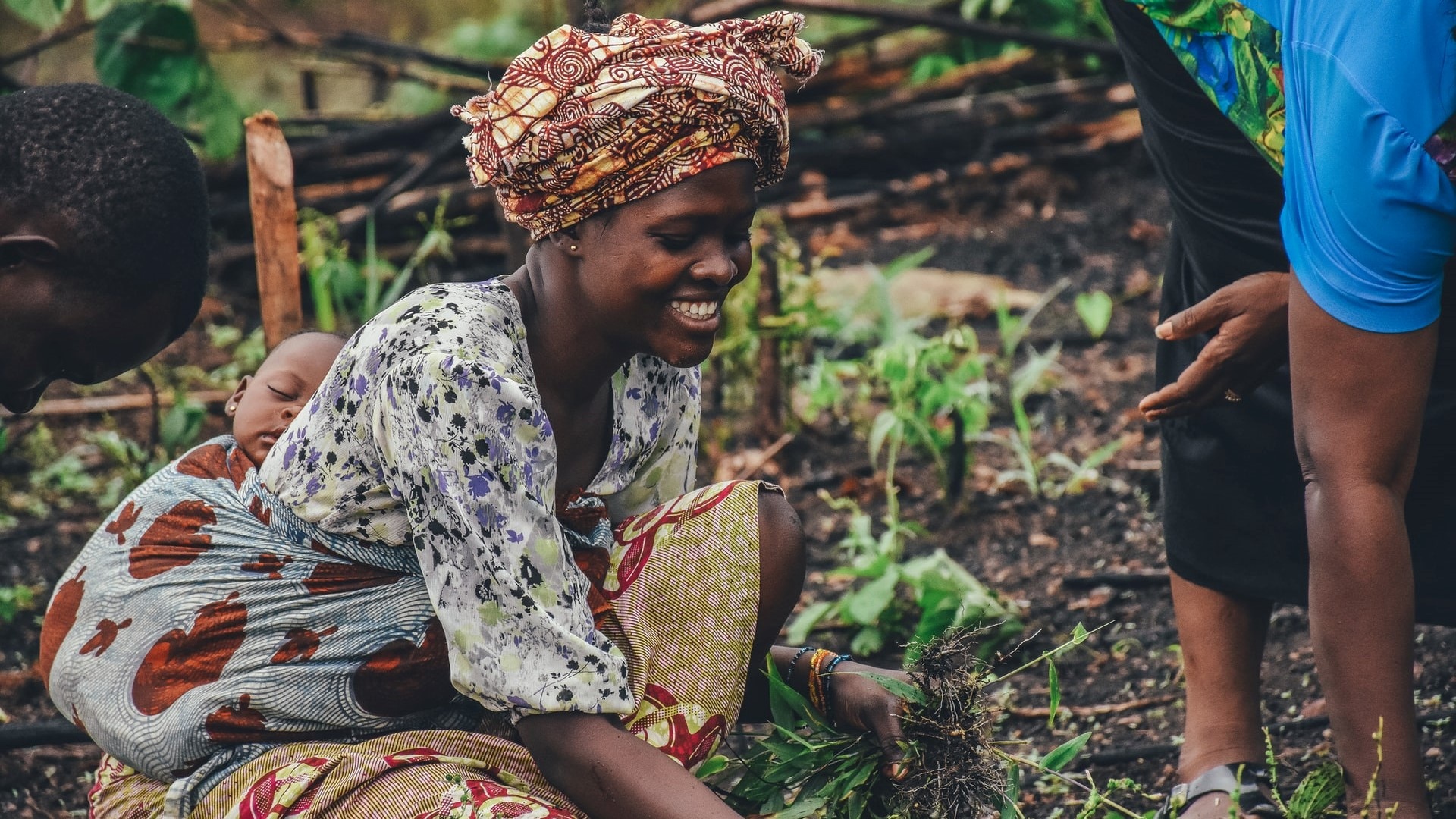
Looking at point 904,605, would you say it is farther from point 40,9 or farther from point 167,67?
point 167,67

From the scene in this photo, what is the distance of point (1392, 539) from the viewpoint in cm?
190

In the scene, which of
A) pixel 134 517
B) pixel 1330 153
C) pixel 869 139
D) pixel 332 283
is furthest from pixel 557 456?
pixel 869 139

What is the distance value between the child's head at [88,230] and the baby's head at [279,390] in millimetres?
315

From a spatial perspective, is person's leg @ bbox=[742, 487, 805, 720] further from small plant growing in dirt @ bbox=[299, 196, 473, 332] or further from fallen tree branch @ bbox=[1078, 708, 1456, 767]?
small plant growing in dirt @ bbox=[299, 196, 473, 332]

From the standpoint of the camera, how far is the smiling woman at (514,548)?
6.09 feet

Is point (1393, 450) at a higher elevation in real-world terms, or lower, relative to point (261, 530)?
lower

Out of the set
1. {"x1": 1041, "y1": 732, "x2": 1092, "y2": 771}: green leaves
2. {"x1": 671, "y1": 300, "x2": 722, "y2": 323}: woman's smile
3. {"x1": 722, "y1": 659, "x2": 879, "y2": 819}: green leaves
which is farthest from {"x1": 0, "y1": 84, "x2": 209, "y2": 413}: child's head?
{"x1": 1041, "y1": 732, "x2": 1092, "y2": 771}: green leaves

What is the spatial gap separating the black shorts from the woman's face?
0.77 meters

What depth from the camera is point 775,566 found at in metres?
2.22

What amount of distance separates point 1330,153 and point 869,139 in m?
4.07

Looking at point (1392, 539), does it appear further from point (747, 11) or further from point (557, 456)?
point (747, 11)

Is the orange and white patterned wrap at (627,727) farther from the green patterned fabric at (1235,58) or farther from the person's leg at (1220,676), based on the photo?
the green patterned fabric at (1235,58)

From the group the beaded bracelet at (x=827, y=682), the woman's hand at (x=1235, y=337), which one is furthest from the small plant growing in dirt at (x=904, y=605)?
the woman's hand at (x=1235, y=337)

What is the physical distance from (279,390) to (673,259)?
781mm
